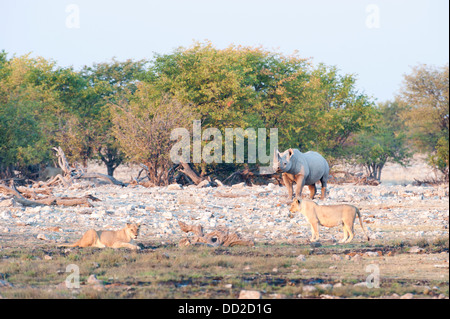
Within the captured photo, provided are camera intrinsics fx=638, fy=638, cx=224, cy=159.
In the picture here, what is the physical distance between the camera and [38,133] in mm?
34312

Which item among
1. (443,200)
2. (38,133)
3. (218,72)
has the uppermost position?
(218,72)

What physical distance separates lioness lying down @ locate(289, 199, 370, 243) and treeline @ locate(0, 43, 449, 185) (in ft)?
63.6

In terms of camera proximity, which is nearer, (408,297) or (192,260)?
(408,297)

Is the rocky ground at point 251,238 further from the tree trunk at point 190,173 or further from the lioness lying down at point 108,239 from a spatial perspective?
the tree trunk at point 190,173

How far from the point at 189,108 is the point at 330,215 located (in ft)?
68.1

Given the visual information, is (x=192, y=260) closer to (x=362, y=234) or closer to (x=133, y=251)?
(x=133, y=251)

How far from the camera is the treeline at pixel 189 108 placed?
32594 millimetres

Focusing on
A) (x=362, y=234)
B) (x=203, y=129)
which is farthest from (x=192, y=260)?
(x=203, y=129)

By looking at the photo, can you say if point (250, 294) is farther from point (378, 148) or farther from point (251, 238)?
point (378, 148)

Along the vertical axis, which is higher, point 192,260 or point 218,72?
point 218,72

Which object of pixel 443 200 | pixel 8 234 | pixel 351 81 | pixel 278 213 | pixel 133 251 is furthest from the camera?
pixel 351 81

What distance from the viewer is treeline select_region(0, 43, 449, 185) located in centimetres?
3259

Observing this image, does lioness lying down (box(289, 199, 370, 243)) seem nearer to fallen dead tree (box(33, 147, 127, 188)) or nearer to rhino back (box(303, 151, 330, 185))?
rhino back (box(303, 151, 330, 185))
